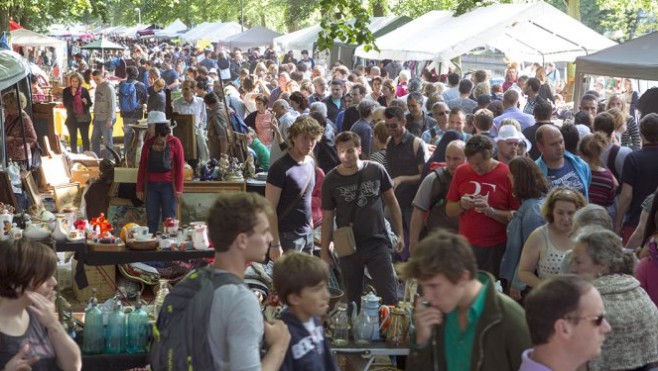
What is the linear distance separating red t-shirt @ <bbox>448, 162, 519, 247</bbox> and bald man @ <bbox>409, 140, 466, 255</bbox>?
1.62ft

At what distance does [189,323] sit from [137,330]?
2415 mm

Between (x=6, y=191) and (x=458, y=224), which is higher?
(x=458, y=224)

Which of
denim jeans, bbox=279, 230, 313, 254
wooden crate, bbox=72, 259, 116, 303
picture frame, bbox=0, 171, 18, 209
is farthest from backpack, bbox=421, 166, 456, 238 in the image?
picture frame, bbox=0, 171, 18, 209

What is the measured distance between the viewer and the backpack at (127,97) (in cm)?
2091

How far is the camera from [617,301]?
189 inches

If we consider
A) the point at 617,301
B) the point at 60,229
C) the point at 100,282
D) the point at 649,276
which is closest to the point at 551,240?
the point at 649,276

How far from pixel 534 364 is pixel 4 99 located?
481 inches

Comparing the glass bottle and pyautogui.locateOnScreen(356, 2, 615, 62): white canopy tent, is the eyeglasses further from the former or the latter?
pyautogui.locateOnScreen(356, 2, 615, 62): white canopy tent

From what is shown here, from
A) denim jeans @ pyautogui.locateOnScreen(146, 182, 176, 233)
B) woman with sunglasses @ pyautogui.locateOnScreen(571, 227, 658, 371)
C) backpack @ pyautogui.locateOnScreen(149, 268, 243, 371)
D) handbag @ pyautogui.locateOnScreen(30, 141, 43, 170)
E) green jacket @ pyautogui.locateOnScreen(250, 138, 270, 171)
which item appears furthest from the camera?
handbag @ pyautogui.locateOnScreen(30, 141, 43, 170)

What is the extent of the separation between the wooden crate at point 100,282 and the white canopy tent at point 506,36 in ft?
25.4

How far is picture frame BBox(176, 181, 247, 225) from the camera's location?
11945 millimetres

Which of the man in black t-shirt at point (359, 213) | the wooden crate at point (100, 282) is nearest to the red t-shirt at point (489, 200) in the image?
the man in black t-shirt at point (359, 213)

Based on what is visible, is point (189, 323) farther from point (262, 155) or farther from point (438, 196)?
Result: point (262, 155)

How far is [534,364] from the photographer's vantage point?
147 inches
